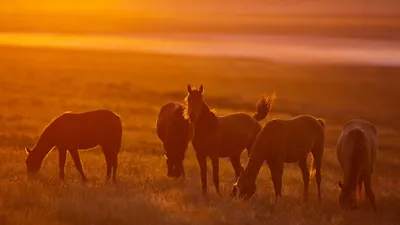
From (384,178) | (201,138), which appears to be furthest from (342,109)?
(201,138)

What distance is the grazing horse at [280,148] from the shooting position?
40.4 ft

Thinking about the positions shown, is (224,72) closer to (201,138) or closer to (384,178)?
(384,178)

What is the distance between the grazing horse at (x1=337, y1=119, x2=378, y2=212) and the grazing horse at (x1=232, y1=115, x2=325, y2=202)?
629mm

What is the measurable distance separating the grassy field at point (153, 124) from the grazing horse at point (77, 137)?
392 mm

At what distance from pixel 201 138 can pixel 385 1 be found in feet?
407

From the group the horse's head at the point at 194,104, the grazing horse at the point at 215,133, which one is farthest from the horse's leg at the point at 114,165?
the horse's head at the point at 194,104

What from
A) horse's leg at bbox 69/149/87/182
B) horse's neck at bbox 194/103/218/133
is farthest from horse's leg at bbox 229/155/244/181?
horse's leg at bbox 69/149/87/182

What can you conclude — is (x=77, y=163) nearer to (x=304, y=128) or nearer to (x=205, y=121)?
(x=205, y=121)

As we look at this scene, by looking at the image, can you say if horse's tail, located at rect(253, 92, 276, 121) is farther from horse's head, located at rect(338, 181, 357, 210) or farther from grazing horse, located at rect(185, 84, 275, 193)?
horse's head, located at rect(338, 181, 357, 210)

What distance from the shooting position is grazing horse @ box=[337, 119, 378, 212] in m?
12.0

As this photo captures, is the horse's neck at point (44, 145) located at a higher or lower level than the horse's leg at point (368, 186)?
higher

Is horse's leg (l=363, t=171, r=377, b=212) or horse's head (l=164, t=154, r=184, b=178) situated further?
horse's head (l=164, t=154, r=184, b=178)

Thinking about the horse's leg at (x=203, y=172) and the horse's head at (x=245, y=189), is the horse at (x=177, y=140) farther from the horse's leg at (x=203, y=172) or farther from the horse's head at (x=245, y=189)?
the horse's head at (x=245, y=189)

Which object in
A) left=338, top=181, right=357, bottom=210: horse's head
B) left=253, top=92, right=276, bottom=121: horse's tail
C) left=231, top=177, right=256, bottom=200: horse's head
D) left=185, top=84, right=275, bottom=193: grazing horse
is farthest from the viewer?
left=253, top=92, right=276, bottom=121: horse's tail
